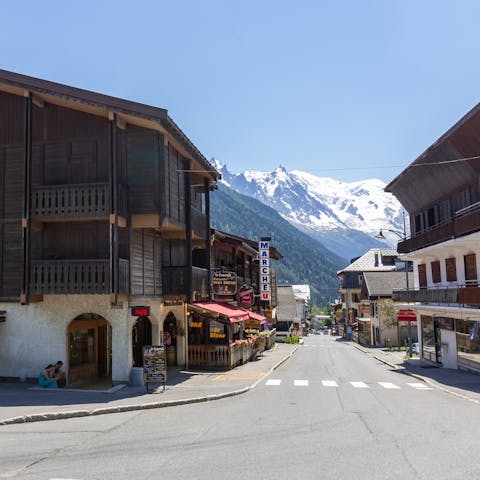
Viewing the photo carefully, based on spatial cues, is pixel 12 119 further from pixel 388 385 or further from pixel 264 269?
pixel 264 269

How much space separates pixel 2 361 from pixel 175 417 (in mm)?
10045

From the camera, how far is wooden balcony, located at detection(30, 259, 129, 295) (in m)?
19.5

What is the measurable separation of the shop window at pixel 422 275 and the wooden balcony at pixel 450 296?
241 cm

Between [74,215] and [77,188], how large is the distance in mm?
1086

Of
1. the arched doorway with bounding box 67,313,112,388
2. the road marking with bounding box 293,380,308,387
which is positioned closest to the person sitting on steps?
the arched doorway with bounding box 67,313,112,388

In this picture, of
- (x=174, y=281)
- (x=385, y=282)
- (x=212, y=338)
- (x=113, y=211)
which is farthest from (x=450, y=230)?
(x=385, y=282)

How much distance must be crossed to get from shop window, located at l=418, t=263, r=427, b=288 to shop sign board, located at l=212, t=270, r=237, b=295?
15.5m

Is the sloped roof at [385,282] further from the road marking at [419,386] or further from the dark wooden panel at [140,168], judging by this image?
Answer: the dark wooden panel at [140,168]

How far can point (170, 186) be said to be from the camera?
22391mm

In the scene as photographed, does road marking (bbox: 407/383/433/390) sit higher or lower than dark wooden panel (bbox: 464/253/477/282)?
lower

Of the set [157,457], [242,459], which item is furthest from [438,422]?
[157,457]

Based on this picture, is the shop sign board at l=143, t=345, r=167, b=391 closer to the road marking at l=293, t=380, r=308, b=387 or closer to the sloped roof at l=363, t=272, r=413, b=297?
the road marking at l=293, t=380, r=308, b=387

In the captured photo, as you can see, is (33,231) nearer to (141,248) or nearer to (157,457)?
(141,248)

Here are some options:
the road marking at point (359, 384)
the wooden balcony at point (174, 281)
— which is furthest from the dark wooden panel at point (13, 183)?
the road marking at point (359, 384)
